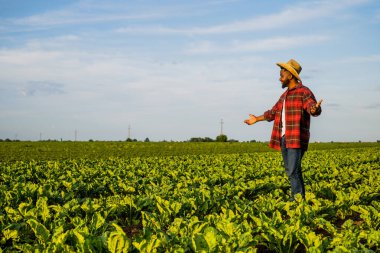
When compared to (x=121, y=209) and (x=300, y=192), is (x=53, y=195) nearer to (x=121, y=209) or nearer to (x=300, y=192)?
(x=121, y=209)

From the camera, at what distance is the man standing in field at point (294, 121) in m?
6.00

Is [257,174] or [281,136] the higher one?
[281,136]

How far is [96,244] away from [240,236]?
1314mm

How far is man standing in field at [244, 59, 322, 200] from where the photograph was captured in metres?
6.00

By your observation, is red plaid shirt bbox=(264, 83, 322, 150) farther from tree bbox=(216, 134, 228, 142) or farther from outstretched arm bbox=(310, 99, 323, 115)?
tree bbox=(216, 134, 228, 142)

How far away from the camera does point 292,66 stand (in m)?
6.19

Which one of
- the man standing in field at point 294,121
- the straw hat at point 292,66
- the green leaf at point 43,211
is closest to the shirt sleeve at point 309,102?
the man standing in field at point 294,121

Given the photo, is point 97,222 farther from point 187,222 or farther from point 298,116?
point 298,116

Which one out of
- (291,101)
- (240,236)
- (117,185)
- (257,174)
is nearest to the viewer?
(240,236)

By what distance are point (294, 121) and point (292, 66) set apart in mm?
934

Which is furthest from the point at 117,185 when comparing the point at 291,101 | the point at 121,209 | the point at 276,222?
the point at 276,222

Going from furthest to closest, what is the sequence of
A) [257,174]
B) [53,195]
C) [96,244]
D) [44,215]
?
[257,174], [53,195], [44,215], [96,244]

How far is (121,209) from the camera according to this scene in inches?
213

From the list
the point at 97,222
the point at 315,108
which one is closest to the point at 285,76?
the point at 315,108
